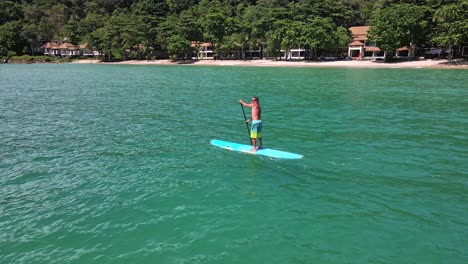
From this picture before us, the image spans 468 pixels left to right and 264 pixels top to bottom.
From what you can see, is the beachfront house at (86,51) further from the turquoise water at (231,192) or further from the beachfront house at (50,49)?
the turquoise water at (231,192)

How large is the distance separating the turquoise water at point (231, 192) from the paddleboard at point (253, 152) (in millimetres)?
331

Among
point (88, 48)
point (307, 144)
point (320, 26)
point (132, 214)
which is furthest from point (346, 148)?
point (88, 48)

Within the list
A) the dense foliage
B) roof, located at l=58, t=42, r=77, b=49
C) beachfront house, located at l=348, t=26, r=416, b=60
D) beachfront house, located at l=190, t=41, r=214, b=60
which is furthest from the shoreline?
roof, located at l=58, t=42, r=77, b=49

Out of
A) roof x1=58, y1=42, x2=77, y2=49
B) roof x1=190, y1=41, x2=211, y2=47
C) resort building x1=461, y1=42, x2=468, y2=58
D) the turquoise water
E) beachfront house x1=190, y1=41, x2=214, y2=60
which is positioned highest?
roof x1=58, y1=42, x2=77, y2=49

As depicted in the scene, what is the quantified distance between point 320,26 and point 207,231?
91124 mm

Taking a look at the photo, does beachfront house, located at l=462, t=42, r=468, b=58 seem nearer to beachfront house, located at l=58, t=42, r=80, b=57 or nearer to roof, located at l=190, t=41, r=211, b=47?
roof, located at l=190, t=41, r=211, b=47

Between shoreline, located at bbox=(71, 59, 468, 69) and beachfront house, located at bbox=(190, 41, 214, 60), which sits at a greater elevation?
beachfront house, located at bbox=(190, 41, 214, 60)

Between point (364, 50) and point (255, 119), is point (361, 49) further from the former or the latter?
point (255, 119)

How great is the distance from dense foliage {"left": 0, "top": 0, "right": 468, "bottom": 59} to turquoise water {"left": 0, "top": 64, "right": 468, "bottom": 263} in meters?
65.9

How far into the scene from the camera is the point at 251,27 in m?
112

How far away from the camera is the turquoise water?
29.6 ft

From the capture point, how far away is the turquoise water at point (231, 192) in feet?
29.6

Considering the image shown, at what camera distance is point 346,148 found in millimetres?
17094

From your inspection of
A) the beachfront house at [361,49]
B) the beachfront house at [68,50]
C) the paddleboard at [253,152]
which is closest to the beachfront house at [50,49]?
the beachfront house at [68,50]
